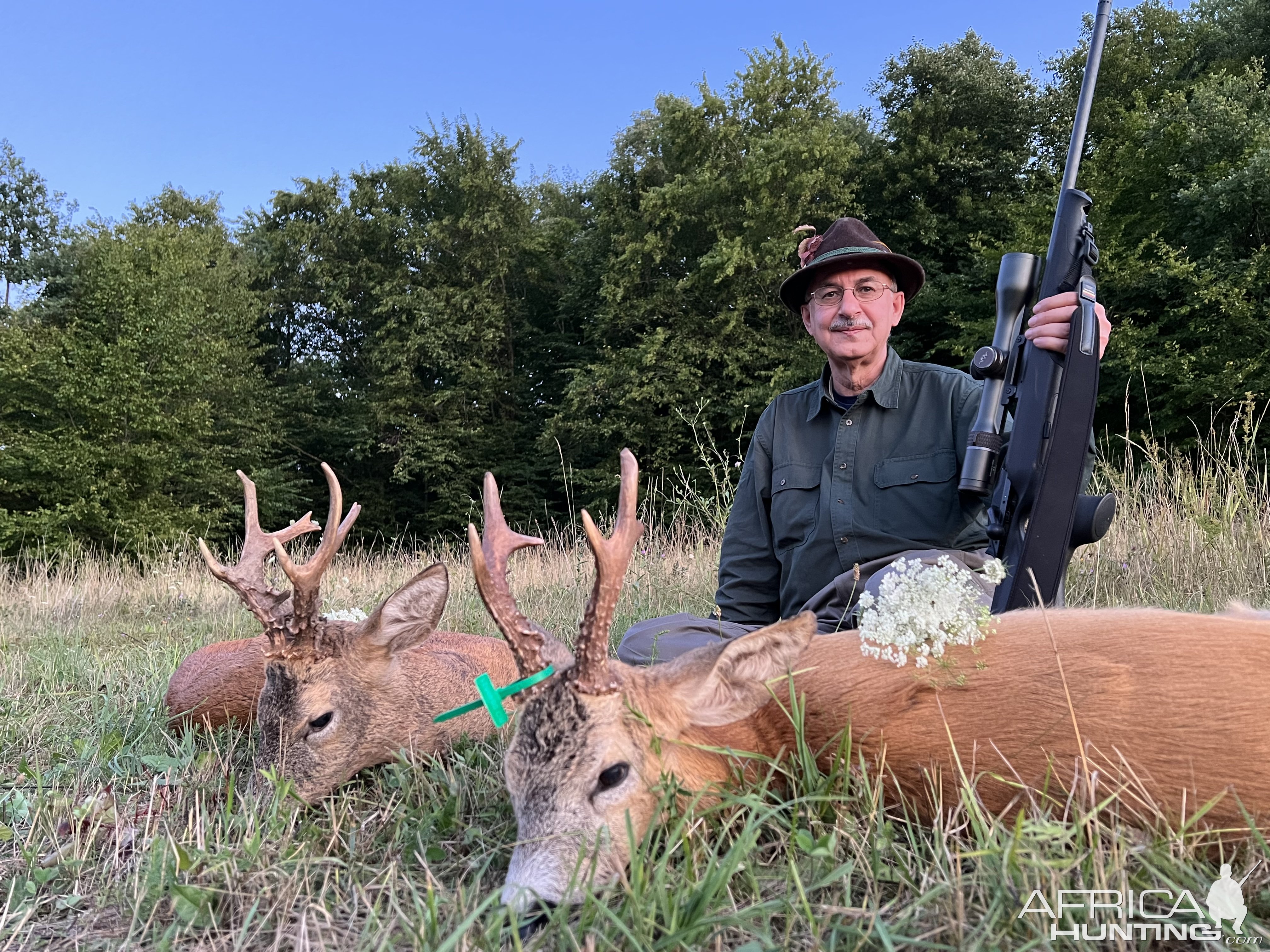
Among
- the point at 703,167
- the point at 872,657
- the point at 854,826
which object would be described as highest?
the point at 703,167

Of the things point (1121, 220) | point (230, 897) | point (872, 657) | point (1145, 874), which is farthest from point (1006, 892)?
point (1121, 220)

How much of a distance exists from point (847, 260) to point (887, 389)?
0.65 metres

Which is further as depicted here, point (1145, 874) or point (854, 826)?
point (854, 826)

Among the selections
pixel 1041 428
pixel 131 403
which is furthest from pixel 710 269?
pixel 1041 428

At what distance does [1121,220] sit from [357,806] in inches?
791

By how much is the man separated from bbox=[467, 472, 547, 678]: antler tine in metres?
1.41

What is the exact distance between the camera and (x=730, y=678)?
1.87 meters

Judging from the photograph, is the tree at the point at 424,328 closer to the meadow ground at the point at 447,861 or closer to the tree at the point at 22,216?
the tree at the point at 22,216

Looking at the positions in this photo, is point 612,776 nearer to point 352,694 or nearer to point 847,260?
point 352,694

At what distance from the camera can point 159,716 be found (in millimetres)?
3447

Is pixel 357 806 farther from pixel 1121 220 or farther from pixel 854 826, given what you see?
pixel 1121 220

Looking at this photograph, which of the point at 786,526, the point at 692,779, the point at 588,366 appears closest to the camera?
the point at 692,779

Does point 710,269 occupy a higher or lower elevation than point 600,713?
higher

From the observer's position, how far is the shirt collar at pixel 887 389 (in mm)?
3855
